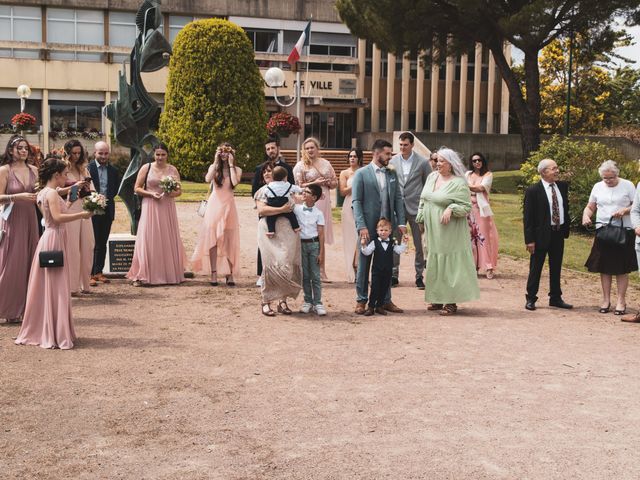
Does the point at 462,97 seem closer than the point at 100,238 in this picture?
No

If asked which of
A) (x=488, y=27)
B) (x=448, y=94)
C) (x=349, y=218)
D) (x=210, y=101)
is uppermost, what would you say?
(x=488, y=27)

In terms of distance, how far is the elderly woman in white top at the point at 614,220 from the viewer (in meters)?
10.7

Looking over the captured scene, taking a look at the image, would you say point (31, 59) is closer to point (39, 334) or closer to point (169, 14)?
point (169, 14)

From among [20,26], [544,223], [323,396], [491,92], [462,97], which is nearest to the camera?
[323,396]

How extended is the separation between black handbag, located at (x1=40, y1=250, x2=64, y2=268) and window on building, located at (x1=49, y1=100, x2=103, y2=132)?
41.0 metres

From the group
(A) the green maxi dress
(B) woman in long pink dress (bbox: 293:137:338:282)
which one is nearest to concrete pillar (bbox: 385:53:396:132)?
(B) woman in long pink dress (bbox: 293:137:338:282)

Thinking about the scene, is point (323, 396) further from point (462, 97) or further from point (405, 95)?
point (462, 97)

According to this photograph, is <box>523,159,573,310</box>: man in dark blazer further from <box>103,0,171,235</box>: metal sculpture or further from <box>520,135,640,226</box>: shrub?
<box>520,135,640,226</box>: shrub

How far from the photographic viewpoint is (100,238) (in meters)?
12.9

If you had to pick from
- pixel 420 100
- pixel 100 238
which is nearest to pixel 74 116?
pixel 420 100

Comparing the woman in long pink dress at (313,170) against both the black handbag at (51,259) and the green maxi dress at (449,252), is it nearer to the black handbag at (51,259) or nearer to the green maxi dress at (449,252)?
the green maxi dress at (449,252)

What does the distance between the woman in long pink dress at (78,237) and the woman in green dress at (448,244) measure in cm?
435

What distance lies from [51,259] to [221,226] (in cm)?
413

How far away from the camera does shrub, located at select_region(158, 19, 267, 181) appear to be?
36.7 m
